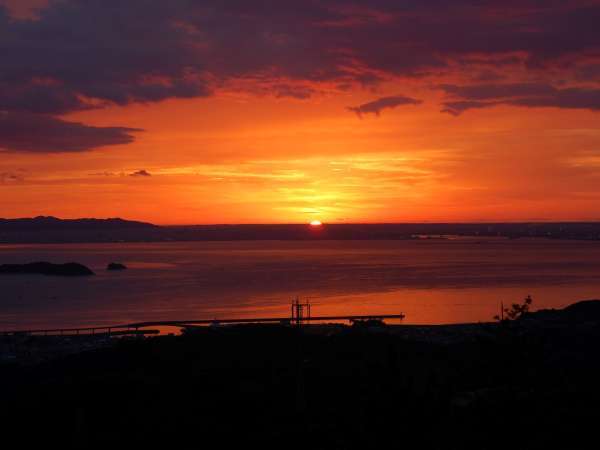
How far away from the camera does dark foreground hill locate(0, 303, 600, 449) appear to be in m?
15.3

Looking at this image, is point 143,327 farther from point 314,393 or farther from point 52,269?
point 52,269

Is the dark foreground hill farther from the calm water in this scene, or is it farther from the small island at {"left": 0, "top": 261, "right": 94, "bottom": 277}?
the small island at {"left": 0, "top": 261, "right": 94, "bottom": 277}

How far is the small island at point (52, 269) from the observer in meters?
109

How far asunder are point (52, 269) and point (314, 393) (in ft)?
324

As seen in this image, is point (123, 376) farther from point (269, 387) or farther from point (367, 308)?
point (367, 308)

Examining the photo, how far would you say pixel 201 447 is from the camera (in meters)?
17.8

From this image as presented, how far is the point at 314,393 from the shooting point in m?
23.7

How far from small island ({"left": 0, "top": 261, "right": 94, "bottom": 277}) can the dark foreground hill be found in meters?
77.2

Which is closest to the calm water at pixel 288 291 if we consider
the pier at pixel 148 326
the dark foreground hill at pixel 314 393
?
the pier at pixel 148 326

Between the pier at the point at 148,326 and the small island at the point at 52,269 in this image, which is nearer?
the pier at the point at 148,326

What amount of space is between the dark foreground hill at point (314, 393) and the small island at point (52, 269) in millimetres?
77236

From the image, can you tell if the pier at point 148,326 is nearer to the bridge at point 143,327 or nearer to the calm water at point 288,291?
the bridge at point 143,327

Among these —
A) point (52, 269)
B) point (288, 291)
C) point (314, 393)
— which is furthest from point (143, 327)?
point (52, 269)

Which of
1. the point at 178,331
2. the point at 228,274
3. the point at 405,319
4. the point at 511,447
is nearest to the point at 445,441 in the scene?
the point at 511,447
